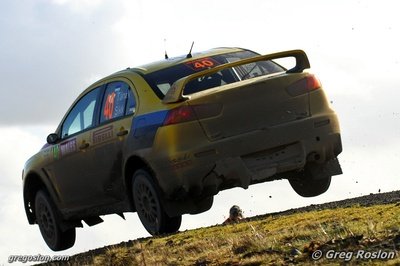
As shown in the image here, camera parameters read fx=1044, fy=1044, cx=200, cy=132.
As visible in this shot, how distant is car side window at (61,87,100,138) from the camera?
38.1ft

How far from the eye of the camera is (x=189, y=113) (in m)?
9.99

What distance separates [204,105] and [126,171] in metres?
1.30

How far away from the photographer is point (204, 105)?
10.0 meters

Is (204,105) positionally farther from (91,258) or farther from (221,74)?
(91,258)

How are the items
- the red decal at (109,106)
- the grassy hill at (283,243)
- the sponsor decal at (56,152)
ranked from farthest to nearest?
the sponsor decal at (56,152)
the red decal at (109,106)
the grassy hill at (283,243)

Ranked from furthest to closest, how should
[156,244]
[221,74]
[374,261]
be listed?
[221,74], [156,244], [374,261]

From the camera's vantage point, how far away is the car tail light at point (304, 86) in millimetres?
10375

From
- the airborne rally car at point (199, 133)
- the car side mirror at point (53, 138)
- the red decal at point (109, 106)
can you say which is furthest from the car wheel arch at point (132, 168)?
the car side mirror at point (53, 138)

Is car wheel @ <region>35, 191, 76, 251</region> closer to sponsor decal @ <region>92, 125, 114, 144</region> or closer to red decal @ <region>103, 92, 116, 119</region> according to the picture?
sponsor decal @ <region>92, 125, 114, 144</region>

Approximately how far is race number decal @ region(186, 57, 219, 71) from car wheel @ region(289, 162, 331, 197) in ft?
5.06

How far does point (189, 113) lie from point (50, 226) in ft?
12.2

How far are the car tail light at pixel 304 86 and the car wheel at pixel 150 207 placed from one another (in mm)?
1660

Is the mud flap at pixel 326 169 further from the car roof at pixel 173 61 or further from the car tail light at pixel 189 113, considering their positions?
the car tail light at pixel 189 113

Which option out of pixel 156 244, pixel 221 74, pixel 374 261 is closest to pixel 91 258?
pixel 156 244
